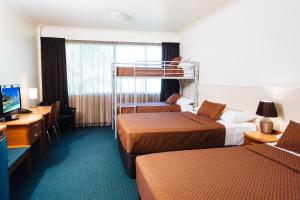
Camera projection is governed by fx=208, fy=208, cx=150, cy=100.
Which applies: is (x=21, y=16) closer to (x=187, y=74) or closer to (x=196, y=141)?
(x=187, y=74)

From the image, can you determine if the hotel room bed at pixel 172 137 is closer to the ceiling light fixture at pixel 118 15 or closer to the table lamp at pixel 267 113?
the table lamp at pixel 267 113

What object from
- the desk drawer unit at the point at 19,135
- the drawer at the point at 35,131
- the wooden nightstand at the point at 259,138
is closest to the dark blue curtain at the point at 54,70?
the drawer at the point at 35,131

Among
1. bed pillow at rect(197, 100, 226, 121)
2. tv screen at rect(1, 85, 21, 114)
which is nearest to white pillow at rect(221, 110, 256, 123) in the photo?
bed pillow at rect(197, 100, 226, 121)

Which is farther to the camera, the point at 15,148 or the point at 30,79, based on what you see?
the point at 30,79

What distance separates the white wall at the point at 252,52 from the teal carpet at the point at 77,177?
2125 millimetres

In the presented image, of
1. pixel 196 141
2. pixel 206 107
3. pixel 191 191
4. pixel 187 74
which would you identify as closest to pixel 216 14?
pixel 187 74

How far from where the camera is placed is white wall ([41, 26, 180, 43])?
5.05 metres

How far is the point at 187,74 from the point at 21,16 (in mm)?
3525

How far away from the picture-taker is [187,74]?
4.76 m

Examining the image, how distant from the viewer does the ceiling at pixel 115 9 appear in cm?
343

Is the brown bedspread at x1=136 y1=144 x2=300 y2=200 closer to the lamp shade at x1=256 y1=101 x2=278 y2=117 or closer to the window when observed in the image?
the lamp shade at x1=256 y1=101 x2=278 y2=117

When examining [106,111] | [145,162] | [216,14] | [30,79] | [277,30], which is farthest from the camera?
[106,111]

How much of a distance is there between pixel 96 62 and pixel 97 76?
1.17ft

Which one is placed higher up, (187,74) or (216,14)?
(216,14)
